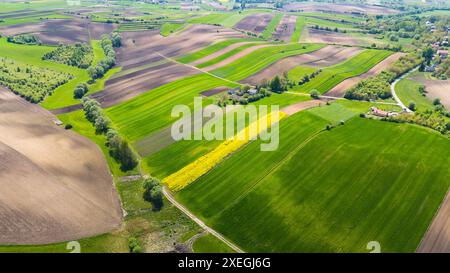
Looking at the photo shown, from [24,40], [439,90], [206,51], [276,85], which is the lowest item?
[439,90]

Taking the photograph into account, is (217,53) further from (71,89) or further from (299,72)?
(71,89)

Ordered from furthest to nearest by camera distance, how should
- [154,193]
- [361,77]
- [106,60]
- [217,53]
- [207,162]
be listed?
[217,53] < [106,60] < [361,77] < [207,162] < [154,193]

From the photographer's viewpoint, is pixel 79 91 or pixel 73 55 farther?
pixel 73 55

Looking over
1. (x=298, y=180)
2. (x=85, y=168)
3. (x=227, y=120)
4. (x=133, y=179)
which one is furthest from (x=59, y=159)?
(x=298, y=180)

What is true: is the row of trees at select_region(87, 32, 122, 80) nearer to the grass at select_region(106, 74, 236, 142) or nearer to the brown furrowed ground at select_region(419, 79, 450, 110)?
the grass at select_region(106, 74, 236, 142)

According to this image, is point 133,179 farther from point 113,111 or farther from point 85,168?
point 113,111

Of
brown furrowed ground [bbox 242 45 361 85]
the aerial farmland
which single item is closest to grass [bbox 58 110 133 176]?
the aerial farmland

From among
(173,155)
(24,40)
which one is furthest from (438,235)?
(24,40)

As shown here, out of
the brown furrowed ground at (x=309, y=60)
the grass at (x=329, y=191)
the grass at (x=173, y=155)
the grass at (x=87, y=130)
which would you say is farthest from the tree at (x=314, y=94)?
the grass at (x=87, y=130)
